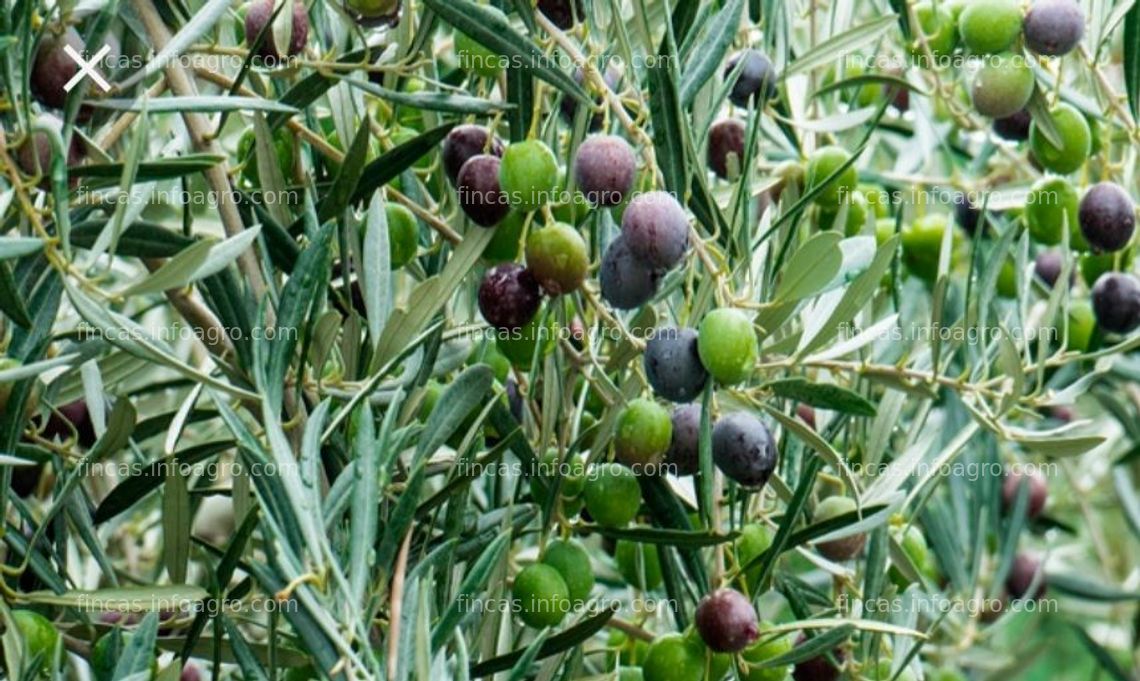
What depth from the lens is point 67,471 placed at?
3.89 ft

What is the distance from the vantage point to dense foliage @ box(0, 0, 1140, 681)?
96 centimetres

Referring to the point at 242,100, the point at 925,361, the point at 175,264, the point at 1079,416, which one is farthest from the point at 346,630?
the point at 1079,416

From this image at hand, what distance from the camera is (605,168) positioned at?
1028 millimetres

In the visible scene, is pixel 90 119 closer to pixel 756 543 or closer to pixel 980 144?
pixel 756 543

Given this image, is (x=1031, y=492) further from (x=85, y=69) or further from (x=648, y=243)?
(x=85, y=69)

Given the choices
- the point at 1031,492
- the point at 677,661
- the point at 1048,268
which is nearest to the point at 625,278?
the point at 677,661

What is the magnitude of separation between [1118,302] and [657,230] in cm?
71

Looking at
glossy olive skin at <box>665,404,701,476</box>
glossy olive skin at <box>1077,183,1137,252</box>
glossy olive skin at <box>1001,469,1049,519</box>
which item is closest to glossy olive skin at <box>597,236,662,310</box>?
glossy olive skin at <box>665,404,701,476</box>

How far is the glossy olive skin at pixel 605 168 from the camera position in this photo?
1.03m

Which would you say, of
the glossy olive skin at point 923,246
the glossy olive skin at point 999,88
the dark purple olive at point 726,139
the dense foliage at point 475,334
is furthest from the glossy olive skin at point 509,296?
the glossy olive skin at point 923,246

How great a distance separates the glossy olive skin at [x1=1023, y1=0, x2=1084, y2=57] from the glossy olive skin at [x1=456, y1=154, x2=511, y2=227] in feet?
1.68

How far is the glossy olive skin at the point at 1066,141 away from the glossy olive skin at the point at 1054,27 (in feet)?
0.33

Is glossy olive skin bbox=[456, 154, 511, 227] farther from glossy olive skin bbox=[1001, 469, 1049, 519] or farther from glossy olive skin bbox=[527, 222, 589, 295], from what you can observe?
glossy olive skin bbox=[1001, 469, 1049, 519]

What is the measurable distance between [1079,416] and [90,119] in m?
1.71
